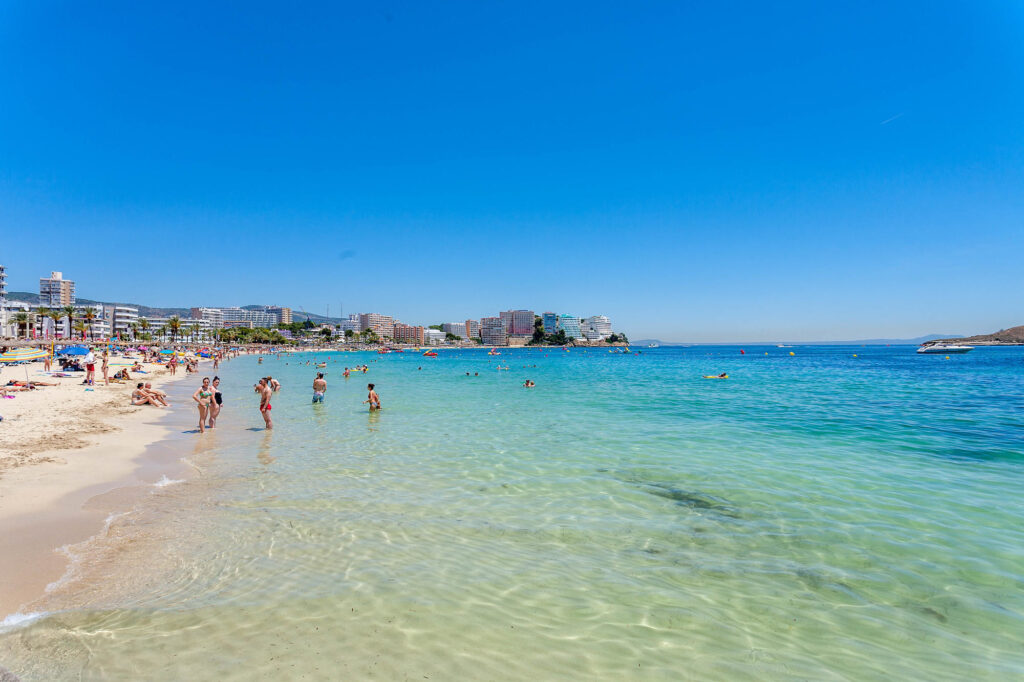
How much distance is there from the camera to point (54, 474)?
29.3 ft

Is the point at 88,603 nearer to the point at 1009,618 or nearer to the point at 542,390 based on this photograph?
the point at 1009,618

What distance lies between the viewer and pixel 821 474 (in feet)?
31.9

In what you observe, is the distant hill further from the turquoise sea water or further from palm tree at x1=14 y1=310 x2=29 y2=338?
palm tree at x1=14 y1=310 x2=29 y2=338

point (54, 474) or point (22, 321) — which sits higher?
point (22, 321)

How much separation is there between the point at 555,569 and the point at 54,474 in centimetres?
948

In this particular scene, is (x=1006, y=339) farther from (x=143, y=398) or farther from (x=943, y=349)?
(x=143, y=398)

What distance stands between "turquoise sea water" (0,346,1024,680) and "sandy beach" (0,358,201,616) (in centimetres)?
45

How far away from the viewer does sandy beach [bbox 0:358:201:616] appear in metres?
5.39

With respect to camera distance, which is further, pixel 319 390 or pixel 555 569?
pixel 319 390

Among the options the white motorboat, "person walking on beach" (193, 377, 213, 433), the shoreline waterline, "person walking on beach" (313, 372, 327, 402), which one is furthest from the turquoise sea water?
the white motorboat

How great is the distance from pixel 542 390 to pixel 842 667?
25.6m

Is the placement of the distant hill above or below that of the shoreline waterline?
above

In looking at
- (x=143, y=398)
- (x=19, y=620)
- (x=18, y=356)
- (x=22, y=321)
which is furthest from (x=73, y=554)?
(x=22, y=321)

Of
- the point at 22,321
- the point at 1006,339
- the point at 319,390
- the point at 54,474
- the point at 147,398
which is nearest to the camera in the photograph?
the point at 54,474
